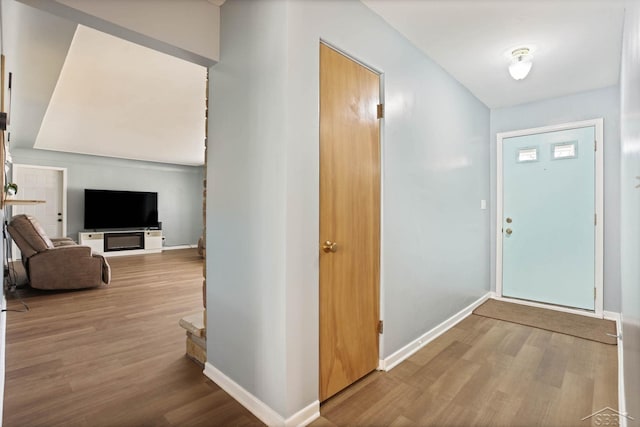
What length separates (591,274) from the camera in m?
3.41

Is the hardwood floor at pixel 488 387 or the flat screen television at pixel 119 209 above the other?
the flat screen television at pixel 119 209

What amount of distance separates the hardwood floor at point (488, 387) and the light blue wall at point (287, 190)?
0.79 feet

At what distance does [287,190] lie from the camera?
156cm

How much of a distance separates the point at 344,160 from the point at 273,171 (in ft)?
1.68

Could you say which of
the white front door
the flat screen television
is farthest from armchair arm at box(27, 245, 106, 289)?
the flat screen television

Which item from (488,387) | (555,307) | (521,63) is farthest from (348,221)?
(555,307)

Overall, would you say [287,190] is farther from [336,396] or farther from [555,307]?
[555,307]

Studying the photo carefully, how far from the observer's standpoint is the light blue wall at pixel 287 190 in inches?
62.3

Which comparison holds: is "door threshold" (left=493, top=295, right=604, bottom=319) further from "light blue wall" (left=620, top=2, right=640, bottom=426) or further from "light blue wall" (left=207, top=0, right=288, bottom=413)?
"light blue wall" (left=207, top=0, right=288, bottom=413)

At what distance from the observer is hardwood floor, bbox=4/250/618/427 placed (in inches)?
66.9

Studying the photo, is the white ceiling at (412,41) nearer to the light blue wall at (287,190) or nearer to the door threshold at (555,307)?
the light blue wall at (287,190)

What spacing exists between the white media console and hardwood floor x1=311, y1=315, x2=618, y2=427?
7.86m

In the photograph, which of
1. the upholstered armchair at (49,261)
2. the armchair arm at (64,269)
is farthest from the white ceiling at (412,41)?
the armchair arm at (64,269)

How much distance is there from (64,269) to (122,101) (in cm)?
244
